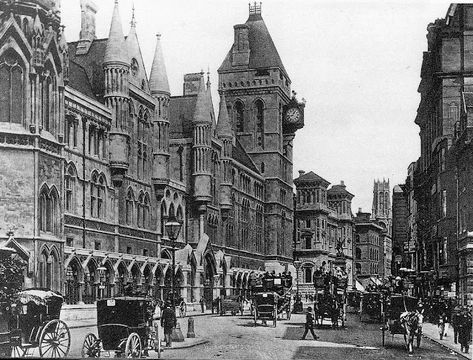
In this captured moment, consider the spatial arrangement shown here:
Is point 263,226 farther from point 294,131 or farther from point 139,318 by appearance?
point 139,318

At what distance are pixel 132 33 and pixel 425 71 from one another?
91.9ft

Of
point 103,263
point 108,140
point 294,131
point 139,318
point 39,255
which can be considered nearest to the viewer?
point 139,318

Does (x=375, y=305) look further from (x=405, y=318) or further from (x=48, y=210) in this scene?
(x=48, y=210)

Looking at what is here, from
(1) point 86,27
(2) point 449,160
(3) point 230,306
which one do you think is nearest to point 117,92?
(1) point 86,27

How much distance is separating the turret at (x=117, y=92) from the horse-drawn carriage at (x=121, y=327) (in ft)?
84.9

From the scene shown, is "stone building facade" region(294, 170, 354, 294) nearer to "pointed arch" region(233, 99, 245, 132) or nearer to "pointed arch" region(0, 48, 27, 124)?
"pointed arch" region(233, 99, 245, 132)

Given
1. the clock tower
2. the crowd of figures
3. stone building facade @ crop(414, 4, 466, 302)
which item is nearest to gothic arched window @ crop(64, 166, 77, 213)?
the crowd of figures

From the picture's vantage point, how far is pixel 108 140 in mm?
47375

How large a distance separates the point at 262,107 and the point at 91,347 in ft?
246

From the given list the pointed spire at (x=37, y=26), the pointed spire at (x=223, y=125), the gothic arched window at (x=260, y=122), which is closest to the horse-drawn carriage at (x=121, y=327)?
the pointed spire at (x=37, y=26)

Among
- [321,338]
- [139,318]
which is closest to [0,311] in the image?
[139,318]

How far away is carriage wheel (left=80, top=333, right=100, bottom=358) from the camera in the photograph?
20.4 m

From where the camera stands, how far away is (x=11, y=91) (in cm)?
3050

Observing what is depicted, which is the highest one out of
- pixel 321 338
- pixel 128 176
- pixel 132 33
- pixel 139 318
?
pixel 132 33
